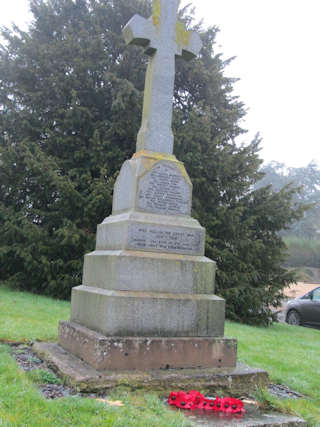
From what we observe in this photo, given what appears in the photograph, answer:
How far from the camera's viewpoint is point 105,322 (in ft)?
13.4

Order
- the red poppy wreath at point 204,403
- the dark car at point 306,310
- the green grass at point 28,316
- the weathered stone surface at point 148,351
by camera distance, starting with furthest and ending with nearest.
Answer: the dark car at point 306,310, the green grass at point 28,316, the weathered stone surface at point 148,351, the red poppy wreath at point 204,403

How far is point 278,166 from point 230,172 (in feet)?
186

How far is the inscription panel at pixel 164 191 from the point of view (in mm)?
4711

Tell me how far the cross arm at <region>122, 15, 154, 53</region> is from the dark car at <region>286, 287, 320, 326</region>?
1092 centimetres

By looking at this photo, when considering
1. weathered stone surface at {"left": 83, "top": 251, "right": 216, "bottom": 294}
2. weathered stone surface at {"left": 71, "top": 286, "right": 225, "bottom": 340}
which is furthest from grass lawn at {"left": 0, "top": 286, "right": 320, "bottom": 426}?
weathered stone surface at {"left": 83, "top": 251, "right": 216, "bottom": 294}

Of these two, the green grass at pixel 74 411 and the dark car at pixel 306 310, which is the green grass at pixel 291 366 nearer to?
the green grass at pixel 74 411

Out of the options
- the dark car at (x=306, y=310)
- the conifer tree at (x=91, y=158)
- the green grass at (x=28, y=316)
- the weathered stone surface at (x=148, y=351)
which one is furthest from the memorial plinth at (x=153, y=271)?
the dark car at (x=306, y=310)

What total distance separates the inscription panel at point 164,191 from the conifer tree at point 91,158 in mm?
5558

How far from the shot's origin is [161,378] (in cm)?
376

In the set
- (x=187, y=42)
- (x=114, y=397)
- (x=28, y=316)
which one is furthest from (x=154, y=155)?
(x=28, y=316)

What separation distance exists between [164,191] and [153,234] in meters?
0.56

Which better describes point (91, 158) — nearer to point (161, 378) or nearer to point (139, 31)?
point (139, 31)

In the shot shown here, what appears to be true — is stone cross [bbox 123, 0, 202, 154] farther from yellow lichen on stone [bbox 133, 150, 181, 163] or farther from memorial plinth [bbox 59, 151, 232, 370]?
memorial plinth [bbox 59, 151, 232, 370]

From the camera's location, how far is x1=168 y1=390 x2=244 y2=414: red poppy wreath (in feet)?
10.9
